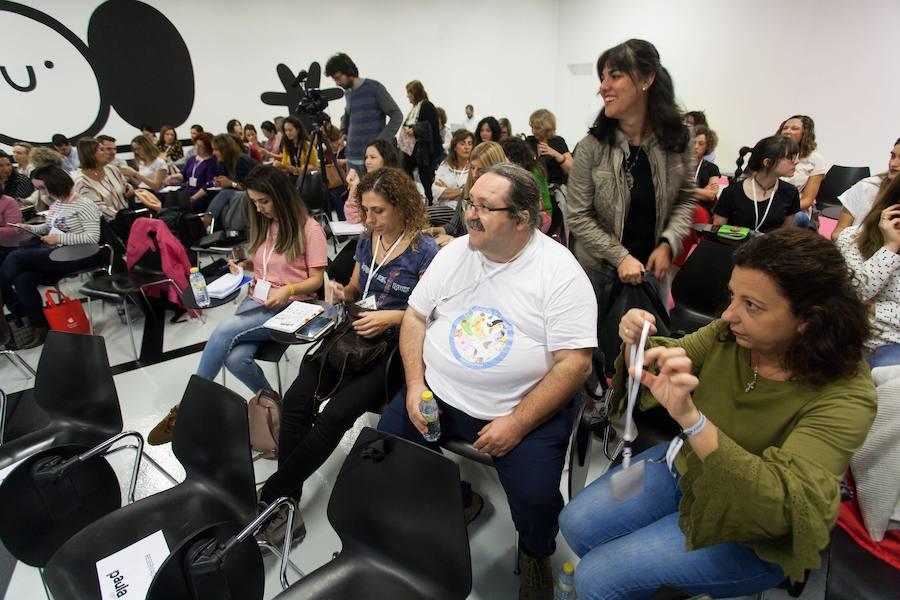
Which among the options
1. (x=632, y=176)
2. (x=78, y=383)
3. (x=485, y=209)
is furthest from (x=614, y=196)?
(x=78, y=383)

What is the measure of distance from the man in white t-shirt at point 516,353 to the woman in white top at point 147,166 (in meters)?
5.26

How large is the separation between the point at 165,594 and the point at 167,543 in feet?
1.23

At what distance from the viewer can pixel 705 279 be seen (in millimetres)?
2285

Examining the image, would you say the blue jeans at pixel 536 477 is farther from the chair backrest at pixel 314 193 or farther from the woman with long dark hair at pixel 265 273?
the chair backrest at pixel 314 193

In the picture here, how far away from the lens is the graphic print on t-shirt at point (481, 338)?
149 cm

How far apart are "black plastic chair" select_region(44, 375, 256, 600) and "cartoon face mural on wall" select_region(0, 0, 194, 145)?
7.45 meters

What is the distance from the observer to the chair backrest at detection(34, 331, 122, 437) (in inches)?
68.2

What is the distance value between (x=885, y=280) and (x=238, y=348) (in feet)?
8.63

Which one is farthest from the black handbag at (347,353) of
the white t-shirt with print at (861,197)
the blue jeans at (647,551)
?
the white t-shirt with print at (861,197)

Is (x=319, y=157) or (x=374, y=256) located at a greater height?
(x=319, y=157)

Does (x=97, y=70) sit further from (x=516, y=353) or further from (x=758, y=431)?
(x=758, y=431)

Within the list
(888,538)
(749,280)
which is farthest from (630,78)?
(888,538)

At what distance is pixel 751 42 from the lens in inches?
255

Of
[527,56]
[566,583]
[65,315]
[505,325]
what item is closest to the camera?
[566,583]
